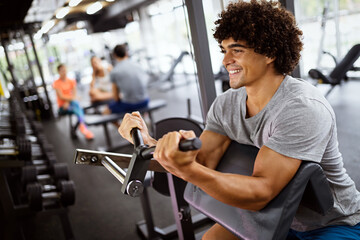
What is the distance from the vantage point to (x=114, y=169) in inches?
38.4

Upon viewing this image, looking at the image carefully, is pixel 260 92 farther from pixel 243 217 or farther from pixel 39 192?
pixel 39 192

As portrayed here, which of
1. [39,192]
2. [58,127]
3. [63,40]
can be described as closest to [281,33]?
[39,192]

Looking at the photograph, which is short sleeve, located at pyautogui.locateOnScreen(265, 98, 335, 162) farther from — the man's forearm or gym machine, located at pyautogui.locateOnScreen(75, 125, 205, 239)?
gym machine, located at pyautogui.locateOnScreen(75, 125, 205, 239)

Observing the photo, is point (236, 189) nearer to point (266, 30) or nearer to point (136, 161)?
point (136, 161)

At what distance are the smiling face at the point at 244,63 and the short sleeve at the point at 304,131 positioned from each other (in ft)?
0.68

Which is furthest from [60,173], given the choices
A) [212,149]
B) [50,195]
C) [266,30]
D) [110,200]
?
[266,30]

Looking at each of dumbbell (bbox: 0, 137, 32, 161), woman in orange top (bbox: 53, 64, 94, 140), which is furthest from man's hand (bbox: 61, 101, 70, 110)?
dumbbell (bbox: 0, 137, 32, 161)

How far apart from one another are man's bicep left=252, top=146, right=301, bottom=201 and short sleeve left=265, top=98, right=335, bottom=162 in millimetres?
20

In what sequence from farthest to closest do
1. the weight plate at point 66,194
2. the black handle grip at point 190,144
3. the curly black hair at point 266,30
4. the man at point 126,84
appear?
the man at point 126,84
the weight plate at point 66,194
the curly black hair at point 266,30
the black handle grip at point 190,144

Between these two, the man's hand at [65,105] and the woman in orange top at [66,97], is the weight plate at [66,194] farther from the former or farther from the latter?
the man's hand at [65,105]

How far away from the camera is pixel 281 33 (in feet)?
3.97

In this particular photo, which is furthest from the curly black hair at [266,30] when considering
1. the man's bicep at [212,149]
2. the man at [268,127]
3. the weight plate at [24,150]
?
the weight plate at [24,150]

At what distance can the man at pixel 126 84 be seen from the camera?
4.42m

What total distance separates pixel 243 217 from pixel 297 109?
39cm
